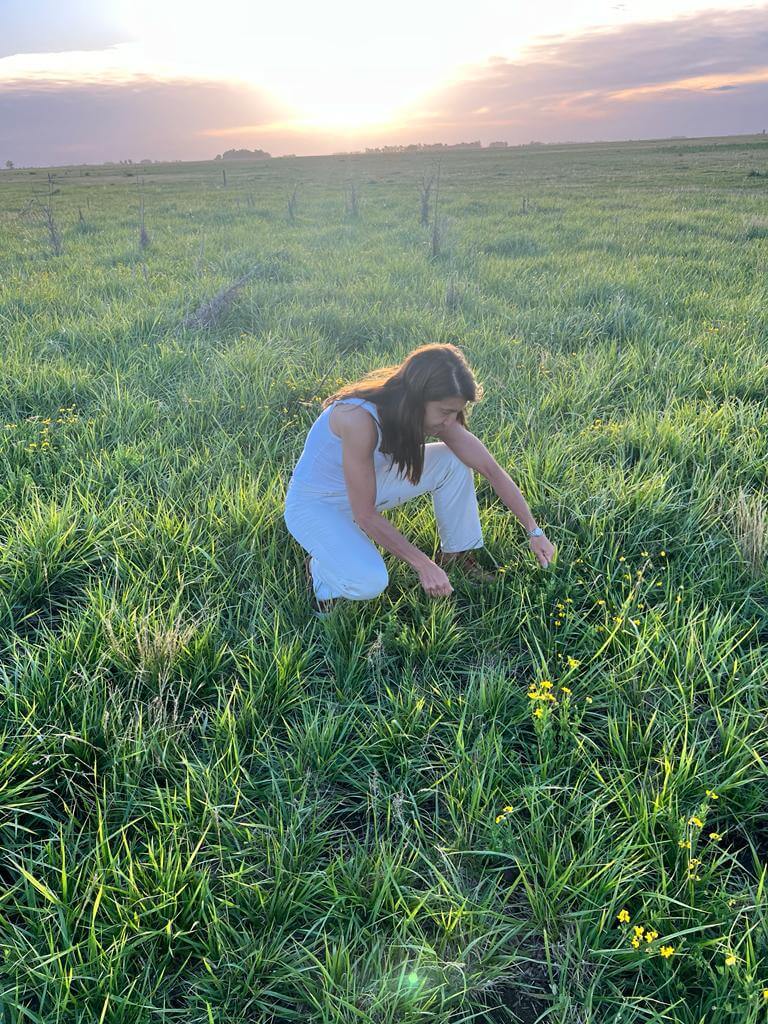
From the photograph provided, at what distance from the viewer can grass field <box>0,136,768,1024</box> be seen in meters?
1.45

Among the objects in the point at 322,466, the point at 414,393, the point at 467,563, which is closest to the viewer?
the point at 414,393

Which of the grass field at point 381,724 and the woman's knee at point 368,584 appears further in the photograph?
the woman's knee at point 368,584

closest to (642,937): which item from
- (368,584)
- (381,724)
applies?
(381,724)

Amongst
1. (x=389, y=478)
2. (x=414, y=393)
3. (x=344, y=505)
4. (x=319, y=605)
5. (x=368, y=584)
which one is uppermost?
(x=414, y=393)

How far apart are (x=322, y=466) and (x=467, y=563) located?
2.62 feet

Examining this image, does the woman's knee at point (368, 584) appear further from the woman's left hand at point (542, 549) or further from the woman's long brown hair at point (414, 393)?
the woman's left hand at point (542, 549)

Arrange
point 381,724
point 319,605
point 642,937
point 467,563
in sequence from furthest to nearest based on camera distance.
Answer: point 467,563 → point 319,605 → point 381,724 → point 642,937

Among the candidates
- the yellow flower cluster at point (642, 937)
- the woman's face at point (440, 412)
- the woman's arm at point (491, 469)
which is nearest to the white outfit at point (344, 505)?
the woman's arm at point (491, 469)

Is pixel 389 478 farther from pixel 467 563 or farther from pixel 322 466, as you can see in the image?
pixel 467 563

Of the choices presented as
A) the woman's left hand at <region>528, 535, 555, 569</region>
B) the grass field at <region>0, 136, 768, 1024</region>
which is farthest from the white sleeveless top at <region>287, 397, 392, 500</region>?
the woman's left hand at <region>528, 535, 555, 569</region>

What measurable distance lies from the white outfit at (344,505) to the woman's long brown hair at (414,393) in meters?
0.12

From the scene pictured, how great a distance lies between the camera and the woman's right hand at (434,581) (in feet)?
8.04

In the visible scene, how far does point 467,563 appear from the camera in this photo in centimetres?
286

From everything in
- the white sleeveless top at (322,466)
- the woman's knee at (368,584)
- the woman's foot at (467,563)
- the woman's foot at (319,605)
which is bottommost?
the woman's foot at (319,605)
